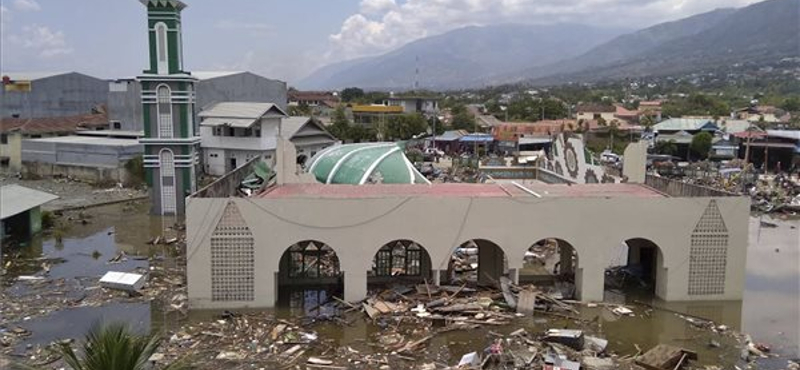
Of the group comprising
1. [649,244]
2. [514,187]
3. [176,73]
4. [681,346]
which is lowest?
[681,346]

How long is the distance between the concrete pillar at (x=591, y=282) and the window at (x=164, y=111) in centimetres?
1800

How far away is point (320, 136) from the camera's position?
40938 millimetres

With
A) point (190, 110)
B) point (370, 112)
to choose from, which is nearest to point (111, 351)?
point (190, 110)

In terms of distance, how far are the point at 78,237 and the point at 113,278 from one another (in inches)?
318

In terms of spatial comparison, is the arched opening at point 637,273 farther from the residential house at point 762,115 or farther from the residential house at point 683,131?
the residential house at point 762,115

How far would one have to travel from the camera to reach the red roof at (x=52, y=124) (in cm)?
4409

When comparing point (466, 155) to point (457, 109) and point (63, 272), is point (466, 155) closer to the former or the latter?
point (457, 109)

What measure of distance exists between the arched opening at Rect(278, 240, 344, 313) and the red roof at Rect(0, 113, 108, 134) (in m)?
33.3

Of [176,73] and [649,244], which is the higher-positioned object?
[176,73]

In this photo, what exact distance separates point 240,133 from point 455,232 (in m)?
23.3

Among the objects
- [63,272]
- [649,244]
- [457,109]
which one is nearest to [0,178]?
[63,272]

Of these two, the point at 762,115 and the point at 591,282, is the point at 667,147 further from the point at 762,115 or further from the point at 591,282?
the point at 591,282

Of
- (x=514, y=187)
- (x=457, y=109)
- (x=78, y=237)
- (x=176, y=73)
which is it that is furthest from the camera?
(x=457, y=109)

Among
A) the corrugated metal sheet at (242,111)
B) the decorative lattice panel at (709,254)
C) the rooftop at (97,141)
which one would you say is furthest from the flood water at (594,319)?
the rooftop at (97,141)
